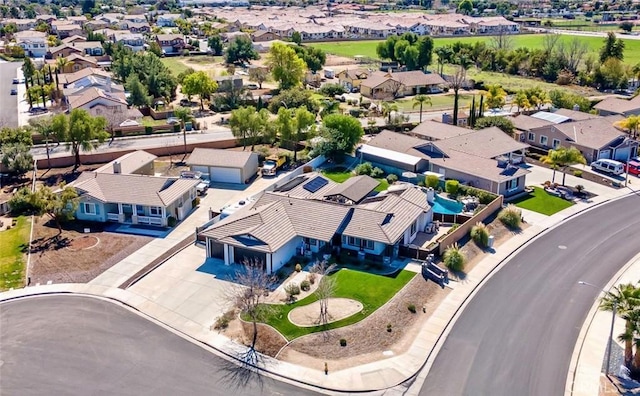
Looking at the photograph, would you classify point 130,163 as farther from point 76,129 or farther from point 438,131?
point 438,131

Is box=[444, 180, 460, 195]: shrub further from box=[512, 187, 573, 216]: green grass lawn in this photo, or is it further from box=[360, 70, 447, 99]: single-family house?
box=[360, 70, 447, 99]: single-family house

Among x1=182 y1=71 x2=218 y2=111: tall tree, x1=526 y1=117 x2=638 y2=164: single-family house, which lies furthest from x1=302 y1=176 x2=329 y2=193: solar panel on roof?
x1=182 y1=71 x2=218 y2=111: tall tree

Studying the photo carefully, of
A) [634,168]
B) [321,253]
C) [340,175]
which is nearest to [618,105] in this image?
[634,168]

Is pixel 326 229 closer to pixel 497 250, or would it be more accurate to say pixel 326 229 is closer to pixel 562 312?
pixel 497 250

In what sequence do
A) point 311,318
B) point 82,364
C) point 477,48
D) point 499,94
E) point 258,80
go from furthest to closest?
1. point 477,48
2. point 258,80
3. point 499,94
4. point 311,318
5. point 82,364

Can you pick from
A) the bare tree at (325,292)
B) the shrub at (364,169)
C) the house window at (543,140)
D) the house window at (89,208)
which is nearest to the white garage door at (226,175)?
the shrub at (364,169)

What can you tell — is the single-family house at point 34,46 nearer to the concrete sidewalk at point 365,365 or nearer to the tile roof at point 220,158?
the tile roof at point 220,158

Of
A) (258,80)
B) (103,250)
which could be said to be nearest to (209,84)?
(258,80)

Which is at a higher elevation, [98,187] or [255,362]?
[98,187]
